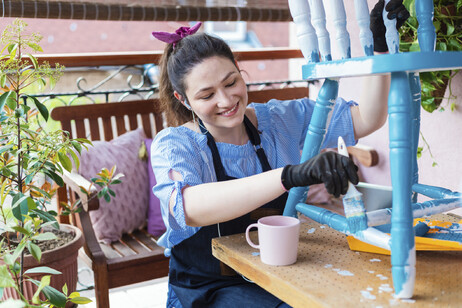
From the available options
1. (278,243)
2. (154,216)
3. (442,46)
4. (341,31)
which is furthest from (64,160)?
(442,46)

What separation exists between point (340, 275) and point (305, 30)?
476 mm

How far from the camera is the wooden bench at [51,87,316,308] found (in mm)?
1938

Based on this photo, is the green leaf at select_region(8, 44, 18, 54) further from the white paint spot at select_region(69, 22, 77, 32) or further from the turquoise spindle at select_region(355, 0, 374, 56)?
the white paint spot at select_region(69, 22, 77, 32)

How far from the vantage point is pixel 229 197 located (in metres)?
1.07

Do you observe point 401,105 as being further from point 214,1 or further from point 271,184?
point 214,1

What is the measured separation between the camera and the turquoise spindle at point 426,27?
0.92 m

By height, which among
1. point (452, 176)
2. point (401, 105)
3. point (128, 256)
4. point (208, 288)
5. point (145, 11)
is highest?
point (145, 11)

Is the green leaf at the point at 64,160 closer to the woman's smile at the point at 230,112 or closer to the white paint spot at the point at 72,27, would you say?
the woman's smile at the point at 230,112

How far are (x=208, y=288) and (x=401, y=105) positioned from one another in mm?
745

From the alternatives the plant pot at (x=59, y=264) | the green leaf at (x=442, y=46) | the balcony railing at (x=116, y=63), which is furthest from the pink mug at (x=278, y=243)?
Result: the balcony railing at (x=116, y=63)

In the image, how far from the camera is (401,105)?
843mm

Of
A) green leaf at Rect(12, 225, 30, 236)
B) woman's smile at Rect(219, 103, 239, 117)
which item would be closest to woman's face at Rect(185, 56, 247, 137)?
woman's smile at Rect(219, 103, 239, 117)

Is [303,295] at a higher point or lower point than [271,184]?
lower

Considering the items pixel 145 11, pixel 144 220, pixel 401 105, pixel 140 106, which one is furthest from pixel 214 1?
pixel 401 105
